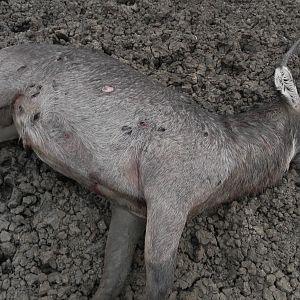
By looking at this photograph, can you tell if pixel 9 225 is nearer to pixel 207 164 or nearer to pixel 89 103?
pixel 89 103

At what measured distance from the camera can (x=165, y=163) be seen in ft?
10.1

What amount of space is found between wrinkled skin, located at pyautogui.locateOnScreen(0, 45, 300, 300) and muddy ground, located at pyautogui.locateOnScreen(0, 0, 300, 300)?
6.7 inches

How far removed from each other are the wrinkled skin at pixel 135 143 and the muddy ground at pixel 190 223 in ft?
0.56

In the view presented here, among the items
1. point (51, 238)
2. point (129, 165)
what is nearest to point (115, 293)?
point (51, 238)

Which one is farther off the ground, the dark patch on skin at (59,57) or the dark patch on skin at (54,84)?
the dark patch on skin at (59,57)

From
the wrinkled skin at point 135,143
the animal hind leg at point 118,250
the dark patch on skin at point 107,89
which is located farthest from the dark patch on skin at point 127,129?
the animal hind leg at point 118,250

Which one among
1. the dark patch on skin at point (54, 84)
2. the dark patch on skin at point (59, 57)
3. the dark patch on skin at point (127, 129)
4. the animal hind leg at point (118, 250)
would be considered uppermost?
the dark patch on skin at point (59, 57)

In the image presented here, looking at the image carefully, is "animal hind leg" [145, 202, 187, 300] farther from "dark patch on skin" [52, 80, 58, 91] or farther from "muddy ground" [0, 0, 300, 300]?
"dark patch on skin" [52, 80, 58, 91]

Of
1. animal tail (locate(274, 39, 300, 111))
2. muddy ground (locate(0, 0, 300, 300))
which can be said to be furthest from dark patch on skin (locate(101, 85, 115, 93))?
animal tail (locate(274, 39, 300, 111))

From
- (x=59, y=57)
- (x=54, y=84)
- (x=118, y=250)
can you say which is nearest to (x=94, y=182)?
(x=118, y=250)

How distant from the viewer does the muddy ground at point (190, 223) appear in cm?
326

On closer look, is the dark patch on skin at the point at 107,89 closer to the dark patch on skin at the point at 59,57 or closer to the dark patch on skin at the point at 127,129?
the dark patch on skin at the point at 127,129

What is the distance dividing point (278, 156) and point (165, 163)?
32.2 inches

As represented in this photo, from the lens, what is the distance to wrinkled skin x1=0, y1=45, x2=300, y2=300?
9.84 feet
